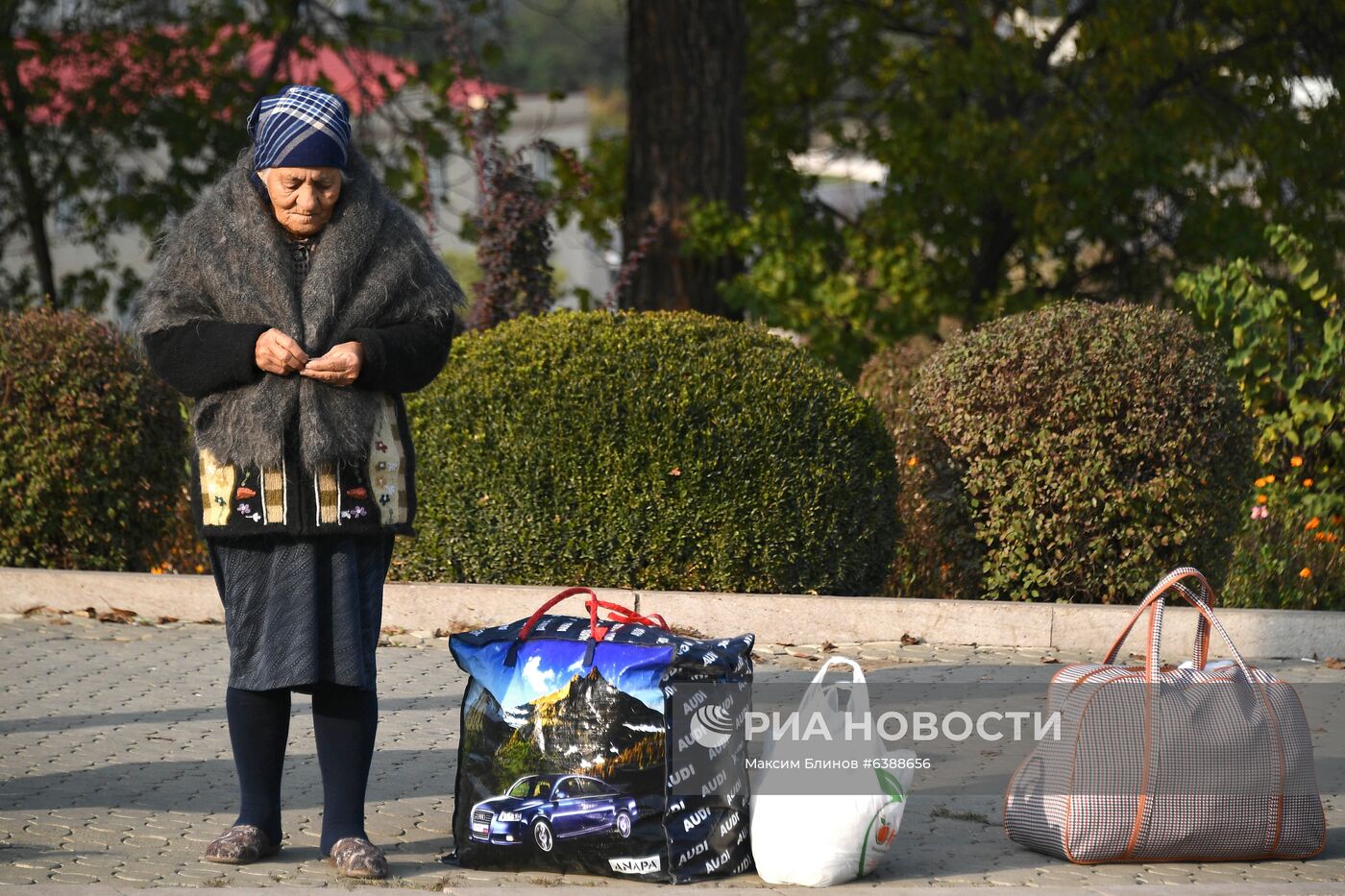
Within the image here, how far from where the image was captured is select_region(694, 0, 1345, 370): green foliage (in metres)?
12.4

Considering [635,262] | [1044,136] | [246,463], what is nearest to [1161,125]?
[1044,136]

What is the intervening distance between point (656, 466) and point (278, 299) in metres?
3.23

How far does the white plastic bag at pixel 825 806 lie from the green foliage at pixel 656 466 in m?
3.10

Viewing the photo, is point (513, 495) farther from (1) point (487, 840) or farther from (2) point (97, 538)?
(1) point (487, 840)

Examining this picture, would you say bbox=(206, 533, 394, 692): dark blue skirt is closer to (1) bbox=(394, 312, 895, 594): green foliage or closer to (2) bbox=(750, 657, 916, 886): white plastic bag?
(2) bbox=(750, 657, 916, 886): white plastic bag

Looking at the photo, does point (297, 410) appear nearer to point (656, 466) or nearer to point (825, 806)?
point (825, 806)

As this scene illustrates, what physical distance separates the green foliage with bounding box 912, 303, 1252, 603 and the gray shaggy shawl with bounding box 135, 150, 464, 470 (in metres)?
3.72

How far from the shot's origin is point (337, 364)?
3.90m

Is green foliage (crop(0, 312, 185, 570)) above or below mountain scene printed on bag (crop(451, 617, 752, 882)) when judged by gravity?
above

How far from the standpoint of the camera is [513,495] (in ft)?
23.6

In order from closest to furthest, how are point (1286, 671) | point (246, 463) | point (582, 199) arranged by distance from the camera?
1. point (246, 463)
2. point (1286, 671)
3. point (582, 199)

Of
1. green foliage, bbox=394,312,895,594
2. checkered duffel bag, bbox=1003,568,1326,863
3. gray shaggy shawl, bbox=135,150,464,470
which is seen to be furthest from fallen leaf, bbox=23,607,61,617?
checkered duffel bag, bbox=1003,568,1326,863

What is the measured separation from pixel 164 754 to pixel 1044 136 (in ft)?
29.9

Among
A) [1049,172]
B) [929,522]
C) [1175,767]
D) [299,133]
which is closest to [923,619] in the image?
[929,522]
